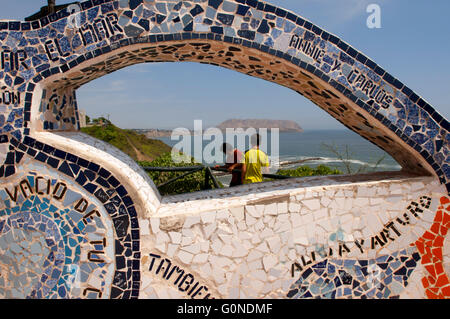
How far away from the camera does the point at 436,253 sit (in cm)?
360

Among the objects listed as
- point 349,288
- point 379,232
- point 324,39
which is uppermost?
point 324,39

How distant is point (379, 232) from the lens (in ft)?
11.6

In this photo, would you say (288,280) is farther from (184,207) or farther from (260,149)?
(260,149)

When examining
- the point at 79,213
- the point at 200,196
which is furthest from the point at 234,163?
the point at 79,213

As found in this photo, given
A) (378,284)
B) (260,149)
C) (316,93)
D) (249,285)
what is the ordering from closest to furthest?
(249,285), (378,284), (316,93), (260,149)

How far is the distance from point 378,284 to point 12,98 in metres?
3.89

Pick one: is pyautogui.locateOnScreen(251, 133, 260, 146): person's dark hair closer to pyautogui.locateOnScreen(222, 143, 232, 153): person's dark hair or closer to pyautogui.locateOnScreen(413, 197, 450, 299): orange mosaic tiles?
pyautogui.locateOnScreen(222, 143, 232, 153): person's dark hair

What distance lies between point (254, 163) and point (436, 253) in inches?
86.8

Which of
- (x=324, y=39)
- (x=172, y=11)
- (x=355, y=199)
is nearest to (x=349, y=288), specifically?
(x=355, y=199)

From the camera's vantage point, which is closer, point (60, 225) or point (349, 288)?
point (60, 225)

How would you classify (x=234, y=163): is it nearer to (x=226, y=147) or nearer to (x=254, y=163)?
(x=226, y=147)

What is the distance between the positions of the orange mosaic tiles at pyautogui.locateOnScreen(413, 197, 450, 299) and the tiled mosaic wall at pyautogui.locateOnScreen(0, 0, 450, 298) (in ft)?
0.05

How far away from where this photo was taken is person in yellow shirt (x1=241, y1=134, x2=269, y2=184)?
14.4 feet

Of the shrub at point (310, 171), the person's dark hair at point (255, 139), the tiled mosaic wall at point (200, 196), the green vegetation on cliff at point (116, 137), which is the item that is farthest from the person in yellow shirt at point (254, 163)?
the green vegetation on cliff at point (116, 137)
